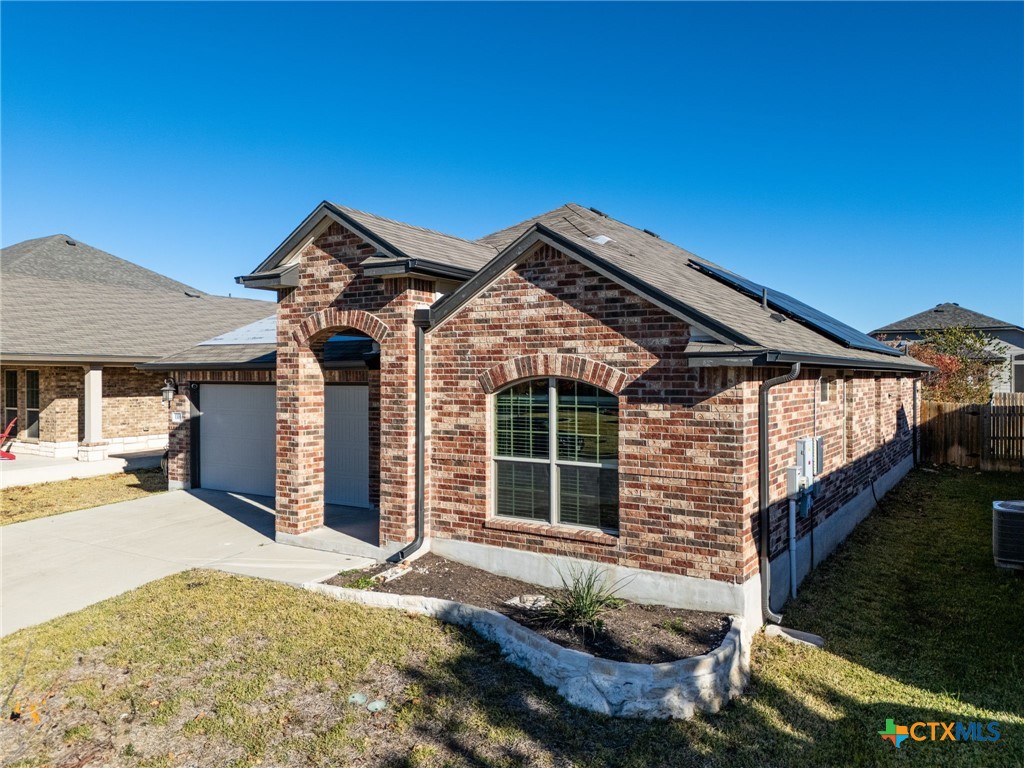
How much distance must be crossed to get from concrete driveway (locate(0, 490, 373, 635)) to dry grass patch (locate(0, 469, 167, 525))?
0.95m

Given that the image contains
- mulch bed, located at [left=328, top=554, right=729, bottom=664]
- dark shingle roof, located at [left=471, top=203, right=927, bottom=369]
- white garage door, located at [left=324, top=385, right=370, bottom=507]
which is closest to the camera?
mulch bed, located at [left=328, top=554, right=729, bottom=664]

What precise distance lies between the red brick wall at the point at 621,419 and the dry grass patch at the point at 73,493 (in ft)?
27.8

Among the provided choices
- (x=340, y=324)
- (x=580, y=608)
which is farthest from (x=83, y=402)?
(x=580, y=608)

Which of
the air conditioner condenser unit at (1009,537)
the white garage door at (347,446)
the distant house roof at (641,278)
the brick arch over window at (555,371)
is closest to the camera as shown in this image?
the distant house roof at (641,278)

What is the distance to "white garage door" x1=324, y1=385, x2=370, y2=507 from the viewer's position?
11461 mm

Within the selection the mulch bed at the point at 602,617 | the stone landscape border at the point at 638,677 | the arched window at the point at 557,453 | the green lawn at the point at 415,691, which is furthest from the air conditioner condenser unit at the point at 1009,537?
the arched window at the point at 557,453

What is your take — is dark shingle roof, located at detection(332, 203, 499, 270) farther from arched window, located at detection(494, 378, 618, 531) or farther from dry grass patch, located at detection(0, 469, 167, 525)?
dry grass patch, located at detection(0, 469, 167, 525)

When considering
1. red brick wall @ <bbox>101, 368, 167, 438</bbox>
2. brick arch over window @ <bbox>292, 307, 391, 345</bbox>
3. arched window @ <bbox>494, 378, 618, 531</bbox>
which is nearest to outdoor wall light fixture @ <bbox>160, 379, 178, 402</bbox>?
red brick wall @ <bbox>101, 368, 167, 438</bbox>

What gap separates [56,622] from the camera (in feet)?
22.0

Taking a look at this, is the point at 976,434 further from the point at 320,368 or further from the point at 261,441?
the point at 261,441

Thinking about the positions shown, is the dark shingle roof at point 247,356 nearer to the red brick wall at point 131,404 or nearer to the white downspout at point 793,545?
the red brick wall at point 131,404

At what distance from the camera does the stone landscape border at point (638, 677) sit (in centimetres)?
515

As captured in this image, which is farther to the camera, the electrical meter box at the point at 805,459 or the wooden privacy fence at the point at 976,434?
the wooden privacy fence at the point at 976,434

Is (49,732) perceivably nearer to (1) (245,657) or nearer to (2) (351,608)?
(1) (245,657)
